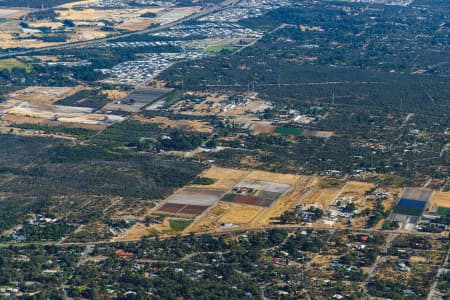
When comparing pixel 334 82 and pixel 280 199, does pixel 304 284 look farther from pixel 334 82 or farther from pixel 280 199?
pixel 334 82

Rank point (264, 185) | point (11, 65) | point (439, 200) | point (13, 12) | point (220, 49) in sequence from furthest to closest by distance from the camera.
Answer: point (13, 12)
point (220, 49)
point (11, 65)
point (264, 185)
point (439, 200)

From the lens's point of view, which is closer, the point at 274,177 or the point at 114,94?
the point at 274,177

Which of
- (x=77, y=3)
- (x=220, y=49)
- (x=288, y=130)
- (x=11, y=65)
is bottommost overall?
(x=77, y=3)

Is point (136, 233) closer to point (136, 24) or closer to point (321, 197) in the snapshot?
point (321, 197)

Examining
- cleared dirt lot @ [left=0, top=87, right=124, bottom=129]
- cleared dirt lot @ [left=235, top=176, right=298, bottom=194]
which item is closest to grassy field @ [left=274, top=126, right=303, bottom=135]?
cleared dirt lot @ [left=235, top=176, right=298, bottom=194]

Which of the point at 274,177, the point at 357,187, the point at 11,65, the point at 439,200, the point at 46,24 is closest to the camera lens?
the point at 439,200

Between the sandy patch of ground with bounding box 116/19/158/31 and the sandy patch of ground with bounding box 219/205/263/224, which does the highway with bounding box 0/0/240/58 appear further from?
the sandy patch of ground with bounding box 219/205/263/224

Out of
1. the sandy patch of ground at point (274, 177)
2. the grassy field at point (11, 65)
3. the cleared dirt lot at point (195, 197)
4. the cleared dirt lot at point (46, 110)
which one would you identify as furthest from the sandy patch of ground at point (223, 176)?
the grassy field at point (11, 65)

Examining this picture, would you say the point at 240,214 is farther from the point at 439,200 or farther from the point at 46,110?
the point at 46,110

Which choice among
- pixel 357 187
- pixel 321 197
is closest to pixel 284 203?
pixel 321 197

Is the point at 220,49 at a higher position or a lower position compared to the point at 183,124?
lower
